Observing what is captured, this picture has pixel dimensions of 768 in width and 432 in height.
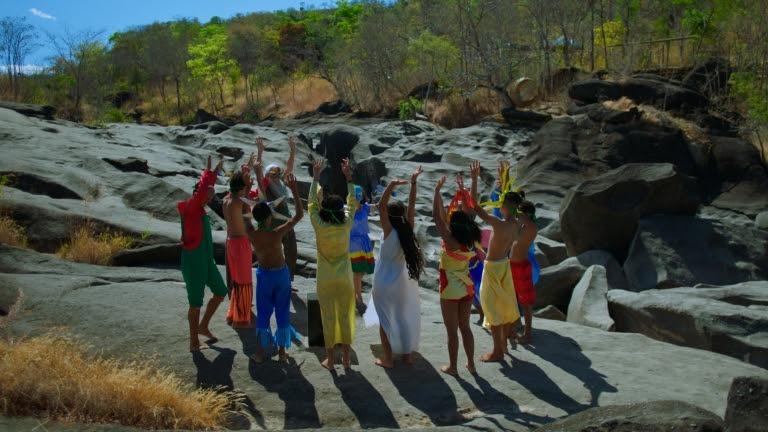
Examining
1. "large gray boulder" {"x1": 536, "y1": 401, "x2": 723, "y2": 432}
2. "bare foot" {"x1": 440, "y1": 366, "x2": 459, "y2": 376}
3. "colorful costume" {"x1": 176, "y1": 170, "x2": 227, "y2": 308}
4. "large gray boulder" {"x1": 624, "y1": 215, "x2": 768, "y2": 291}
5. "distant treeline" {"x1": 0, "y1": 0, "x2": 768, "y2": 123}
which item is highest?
"distant treeline" {"x1": 0, "y1": 0, "x2": 768, "y2": 123}

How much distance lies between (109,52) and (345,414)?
187ft

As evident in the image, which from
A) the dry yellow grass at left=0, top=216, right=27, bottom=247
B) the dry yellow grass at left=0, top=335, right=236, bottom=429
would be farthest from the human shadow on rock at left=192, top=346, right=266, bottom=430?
the dry yellow grass at left=0, top=216, right=27, bottom=247

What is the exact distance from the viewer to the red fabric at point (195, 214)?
24.6 ft

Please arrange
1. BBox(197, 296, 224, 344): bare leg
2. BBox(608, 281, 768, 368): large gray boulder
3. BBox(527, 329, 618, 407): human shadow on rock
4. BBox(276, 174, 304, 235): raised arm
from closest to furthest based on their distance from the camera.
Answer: BBox(527, 329, 618, 407): human shadow on rock → BBox(276, 174, 304, 235): raised arm → BBox(197, 296, 224, 344): bare leg → BBox(608, 281, 768, 368): large gray boulder

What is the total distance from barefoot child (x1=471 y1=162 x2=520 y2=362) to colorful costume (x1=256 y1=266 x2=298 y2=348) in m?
1.81

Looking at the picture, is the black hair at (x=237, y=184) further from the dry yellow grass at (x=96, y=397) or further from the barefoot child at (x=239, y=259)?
the dry yellow grass at (x=96, y=397)

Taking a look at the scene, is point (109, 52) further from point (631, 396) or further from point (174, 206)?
point (631, 396)

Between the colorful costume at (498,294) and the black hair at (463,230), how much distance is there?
0.62 metres

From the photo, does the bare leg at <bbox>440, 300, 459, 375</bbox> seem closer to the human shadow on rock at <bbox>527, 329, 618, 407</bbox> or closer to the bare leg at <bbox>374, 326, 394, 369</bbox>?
the bare leg at <bbox>374, 326, 394, 369</bbox>

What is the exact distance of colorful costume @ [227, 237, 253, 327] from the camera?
797 centimetres

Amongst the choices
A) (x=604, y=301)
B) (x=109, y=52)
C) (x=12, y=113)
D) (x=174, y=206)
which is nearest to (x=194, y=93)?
(x=109, y=52)

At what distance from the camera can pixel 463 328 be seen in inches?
278

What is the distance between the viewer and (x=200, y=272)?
7.52m

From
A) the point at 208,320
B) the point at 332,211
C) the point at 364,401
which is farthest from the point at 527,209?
the point at 208,320
